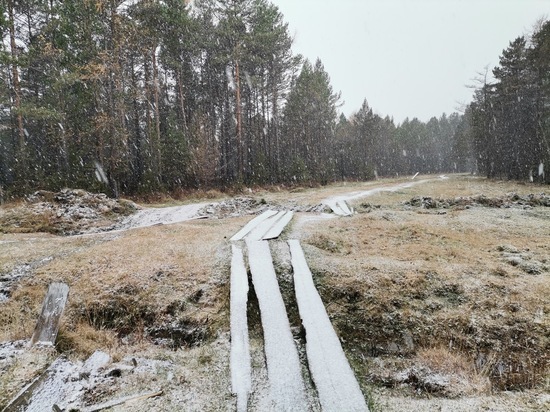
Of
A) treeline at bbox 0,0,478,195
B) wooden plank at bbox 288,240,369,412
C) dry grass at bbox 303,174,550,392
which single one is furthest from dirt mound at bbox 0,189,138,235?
wooden plank at bbox 288,240,369,412

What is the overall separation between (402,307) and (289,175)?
2678cm

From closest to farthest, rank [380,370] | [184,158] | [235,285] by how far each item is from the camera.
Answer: [380,370]
[235,285]
[184,158]

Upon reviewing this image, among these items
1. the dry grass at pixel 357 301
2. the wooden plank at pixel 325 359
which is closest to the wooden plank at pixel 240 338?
the dry grass at pixel 357 301

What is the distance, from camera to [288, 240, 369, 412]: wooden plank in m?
2.91

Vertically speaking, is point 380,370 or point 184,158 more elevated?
point 184,158

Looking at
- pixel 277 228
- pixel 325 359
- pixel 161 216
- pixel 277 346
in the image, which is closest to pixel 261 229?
pixel 277 228

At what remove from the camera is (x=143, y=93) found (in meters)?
20.2

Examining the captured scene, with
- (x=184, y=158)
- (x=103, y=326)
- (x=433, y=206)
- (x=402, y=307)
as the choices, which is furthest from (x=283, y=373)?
(x=184, y=158)

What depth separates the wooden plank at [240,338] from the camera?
10.3 ft

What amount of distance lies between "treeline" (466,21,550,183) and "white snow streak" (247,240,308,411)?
29434 millimetres

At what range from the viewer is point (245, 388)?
3146mm

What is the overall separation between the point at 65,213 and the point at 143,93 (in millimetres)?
11266

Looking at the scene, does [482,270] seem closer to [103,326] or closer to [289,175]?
[103,326]

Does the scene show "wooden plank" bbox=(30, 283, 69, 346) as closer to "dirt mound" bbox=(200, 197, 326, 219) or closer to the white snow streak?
the white snow streak
